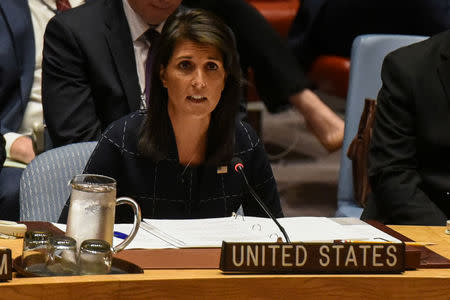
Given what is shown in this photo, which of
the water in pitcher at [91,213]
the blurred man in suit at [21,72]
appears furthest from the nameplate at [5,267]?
the blurred man in suit at [21,72]

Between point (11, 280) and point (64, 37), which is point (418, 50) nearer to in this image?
point (64, 37)

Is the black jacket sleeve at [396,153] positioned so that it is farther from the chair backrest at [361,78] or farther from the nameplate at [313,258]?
the nameplate at [313,258]

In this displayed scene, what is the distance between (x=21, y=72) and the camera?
12.3 ft

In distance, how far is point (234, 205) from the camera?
2629 mm

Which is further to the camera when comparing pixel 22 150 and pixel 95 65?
pixel 22 150

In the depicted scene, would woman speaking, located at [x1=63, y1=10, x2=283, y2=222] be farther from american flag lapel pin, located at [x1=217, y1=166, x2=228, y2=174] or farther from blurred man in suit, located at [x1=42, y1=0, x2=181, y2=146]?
blurred man in suit, located at [x1=42, y1=0, x2=181, y2=146]

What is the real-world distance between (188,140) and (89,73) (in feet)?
3.00

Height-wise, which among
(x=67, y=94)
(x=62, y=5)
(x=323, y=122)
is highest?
(x=62, y=5)

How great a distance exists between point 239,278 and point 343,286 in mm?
199

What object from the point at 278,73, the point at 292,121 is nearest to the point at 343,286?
the point at 278,73

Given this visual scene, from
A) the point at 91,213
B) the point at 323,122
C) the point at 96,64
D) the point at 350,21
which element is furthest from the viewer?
the point at 350,21

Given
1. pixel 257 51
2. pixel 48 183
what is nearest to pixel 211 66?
pixel 48 183

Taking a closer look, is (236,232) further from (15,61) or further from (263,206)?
(15,61)

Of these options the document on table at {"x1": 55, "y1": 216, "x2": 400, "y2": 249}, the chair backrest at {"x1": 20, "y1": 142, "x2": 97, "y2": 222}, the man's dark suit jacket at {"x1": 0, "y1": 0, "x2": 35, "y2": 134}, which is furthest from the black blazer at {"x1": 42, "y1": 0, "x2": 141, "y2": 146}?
the document on table at {"x1": 55, "y1": 216, "x2": 400, "y2": 249}
